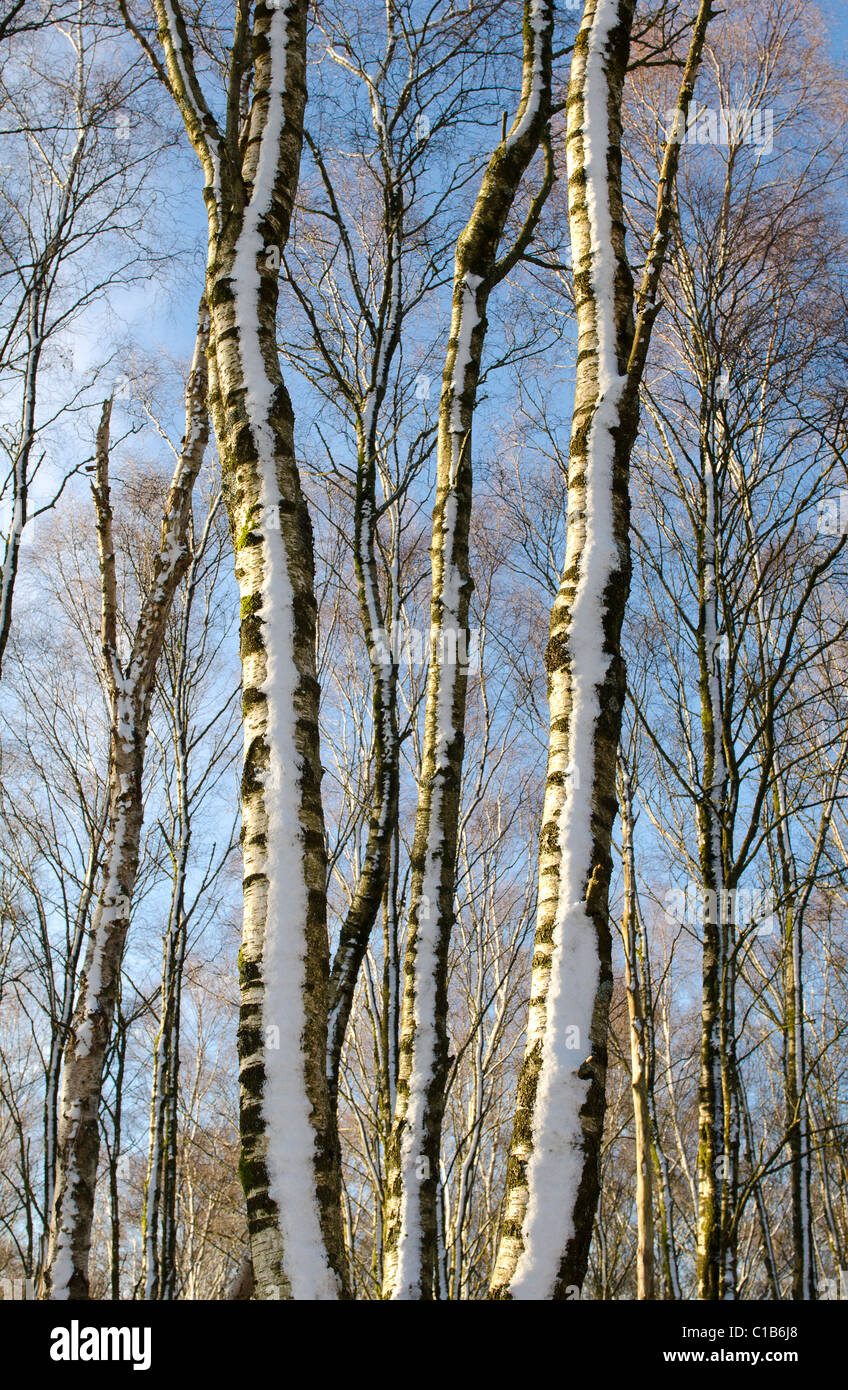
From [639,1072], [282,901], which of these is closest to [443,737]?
[282,901]

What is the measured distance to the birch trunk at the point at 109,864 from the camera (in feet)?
15.4

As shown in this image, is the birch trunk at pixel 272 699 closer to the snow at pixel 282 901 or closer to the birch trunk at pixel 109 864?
the snow at pixel 282 901

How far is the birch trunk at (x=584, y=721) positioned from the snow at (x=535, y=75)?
0.88 metres

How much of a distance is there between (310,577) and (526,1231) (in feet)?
5.30

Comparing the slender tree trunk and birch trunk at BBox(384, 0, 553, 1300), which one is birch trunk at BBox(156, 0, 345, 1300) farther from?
the slender tree trunk

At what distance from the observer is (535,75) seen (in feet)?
13.3

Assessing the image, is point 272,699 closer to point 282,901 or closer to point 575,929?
point 282,901

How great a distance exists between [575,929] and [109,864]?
3.85m

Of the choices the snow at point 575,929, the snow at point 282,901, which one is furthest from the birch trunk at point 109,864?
the snow at point 575,929

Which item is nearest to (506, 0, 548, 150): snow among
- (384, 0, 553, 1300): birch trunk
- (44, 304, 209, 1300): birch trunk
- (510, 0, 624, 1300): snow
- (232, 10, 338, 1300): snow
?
(384, 0, 553, 1300): birch trunk

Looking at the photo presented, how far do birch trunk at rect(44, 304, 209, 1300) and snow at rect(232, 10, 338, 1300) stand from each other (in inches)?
119

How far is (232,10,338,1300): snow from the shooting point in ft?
5.88
